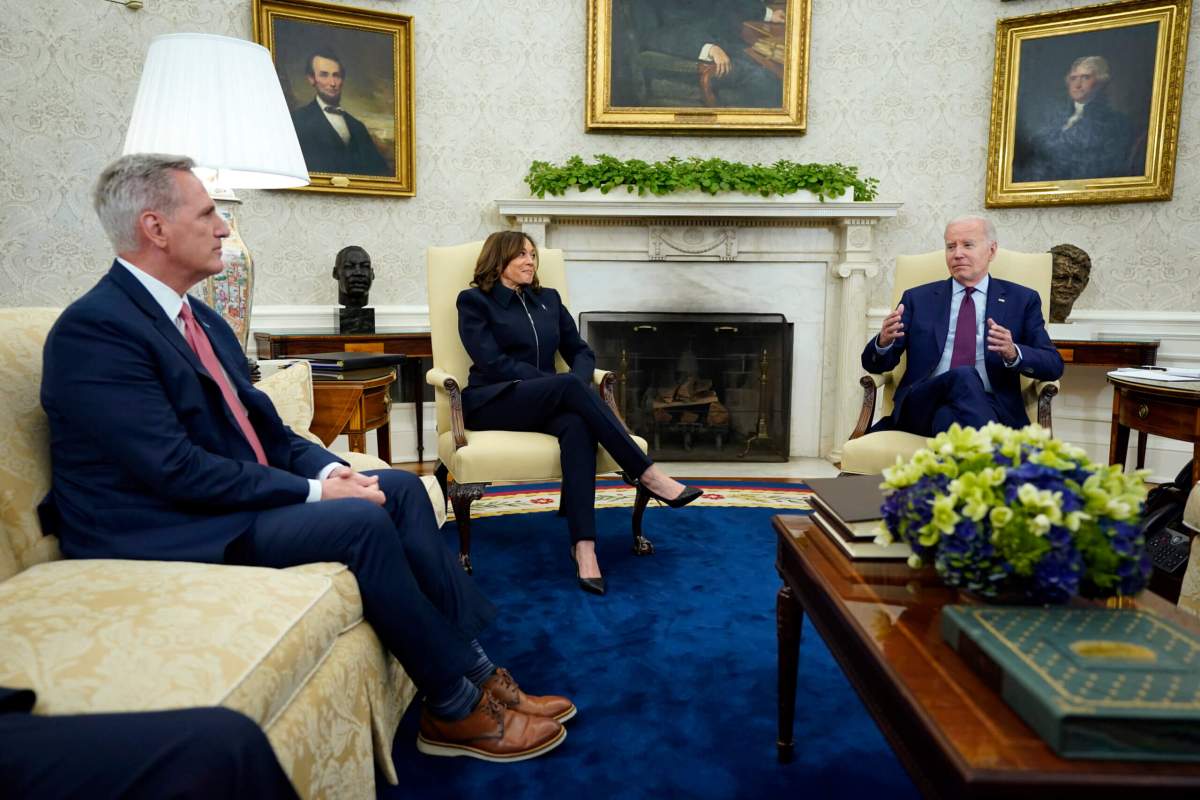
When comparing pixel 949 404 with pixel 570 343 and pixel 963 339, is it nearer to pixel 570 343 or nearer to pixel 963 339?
pixel 963 339

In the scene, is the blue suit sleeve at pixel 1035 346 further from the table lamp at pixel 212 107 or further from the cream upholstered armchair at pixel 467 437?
the table lamp at pixel 212 107

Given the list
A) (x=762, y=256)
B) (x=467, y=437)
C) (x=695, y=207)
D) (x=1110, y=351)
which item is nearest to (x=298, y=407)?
(x=467, y=437)

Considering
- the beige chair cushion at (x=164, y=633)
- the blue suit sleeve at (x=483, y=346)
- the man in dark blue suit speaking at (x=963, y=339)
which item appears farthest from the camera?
the blue suit sleeve at (x=483, y=346)

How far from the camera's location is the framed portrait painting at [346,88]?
4.63 m

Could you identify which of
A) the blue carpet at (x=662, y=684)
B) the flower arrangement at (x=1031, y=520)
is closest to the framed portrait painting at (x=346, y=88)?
the blue carpet at (x=662, y=684)

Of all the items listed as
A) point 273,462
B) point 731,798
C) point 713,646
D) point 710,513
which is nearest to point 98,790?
point 273,462

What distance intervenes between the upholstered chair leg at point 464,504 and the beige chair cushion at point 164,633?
1.37 meters

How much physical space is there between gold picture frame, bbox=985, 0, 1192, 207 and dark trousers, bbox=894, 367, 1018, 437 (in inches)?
94.0

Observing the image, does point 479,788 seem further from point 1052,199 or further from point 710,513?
point 1052,199

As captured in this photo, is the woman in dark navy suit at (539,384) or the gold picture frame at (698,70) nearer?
the woman in dark navy suit at (539,384)

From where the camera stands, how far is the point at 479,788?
5.63 ft

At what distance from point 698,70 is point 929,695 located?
15.4 ft

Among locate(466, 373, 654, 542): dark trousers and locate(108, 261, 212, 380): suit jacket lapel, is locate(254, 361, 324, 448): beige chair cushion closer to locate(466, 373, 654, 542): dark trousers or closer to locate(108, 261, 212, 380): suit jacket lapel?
locate(108, 261, 212, 380): suit jacket lapel

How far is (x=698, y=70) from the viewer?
199 inches
